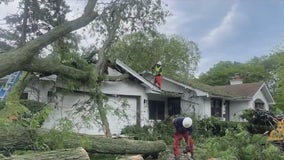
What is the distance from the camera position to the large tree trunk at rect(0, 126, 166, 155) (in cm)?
903

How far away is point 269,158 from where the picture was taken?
10742 mm

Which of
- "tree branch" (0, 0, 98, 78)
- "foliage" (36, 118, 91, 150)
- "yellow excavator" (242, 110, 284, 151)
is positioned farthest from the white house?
"yellow excavator" (242, 110, 284, 151)

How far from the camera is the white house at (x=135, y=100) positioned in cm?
1750

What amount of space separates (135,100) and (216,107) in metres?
7.56

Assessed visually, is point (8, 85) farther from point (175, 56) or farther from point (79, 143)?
point (175, 56)

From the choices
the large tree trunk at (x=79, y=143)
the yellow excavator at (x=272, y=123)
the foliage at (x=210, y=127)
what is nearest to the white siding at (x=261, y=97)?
Answer: the foliage at (x=210, y=127)

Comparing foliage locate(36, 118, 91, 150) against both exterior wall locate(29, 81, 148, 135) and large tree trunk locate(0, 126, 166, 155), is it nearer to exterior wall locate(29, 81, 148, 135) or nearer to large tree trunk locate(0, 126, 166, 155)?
large tree trunk locate(0, 126, 166, 155)

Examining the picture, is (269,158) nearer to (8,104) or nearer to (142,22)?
(8,104)

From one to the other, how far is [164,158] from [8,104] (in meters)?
5.03

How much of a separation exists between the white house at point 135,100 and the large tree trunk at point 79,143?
8.64 ft

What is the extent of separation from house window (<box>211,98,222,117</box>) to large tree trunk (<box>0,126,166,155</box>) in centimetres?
1383

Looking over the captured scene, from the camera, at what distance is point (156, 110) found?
959 inches

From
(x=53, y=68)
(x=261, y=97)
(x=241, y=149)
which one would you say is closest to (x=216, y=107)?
(x=261, y=97)

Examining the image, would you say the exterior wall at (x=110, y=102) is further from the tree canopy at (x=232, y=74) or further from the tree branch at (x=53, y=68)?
the tree canopy at (x=232, y=74)
